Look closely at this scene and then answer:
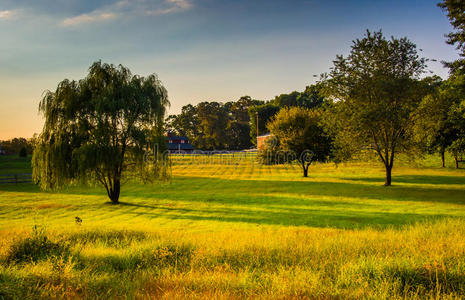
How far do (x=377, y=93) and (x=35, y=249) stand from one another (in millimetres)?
31075

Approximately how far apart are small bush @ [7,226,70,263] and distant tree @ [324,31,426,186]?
27.4m

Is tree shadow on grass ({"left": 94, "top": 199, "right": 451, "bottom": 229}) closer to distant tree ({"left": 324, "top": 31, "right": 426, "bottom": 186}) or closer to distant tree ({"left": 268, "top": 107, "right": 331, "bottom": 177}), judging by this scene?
distant tree ({"left": 324, "top": 31, "right": 426, "bottom": 186})

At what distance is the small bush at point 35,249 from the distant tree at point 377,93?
27.4 meters

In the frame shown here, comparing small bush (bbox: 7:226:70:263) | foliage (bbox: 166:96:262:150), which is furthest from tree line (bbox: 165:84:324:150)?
small bush (bbox: 7:226:70:263)

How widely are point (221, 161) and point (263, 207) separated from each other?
144 feet

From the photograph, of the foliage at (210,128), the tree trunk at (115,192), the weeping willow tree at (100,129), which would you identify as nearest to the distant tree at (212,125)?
the foliage at (210,128)

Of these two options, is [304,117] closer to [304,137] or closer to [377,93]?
[304,137]

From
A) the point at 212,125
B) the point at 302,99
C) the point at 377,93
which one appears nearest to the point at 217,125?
the point at 212,125

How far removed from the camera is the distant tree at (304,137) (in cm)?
4066

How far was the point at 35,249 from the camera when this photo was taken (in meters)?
8.44

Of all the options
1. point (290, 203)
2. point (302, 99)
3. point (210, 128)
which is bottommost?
point (290, 203)

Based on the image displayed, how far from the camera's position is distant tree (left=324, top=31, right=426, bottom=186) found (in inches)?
1149

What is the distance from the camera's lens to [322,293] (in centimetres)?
535

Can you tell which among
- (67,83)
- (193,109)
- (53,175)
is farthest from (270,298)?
(193,109)
